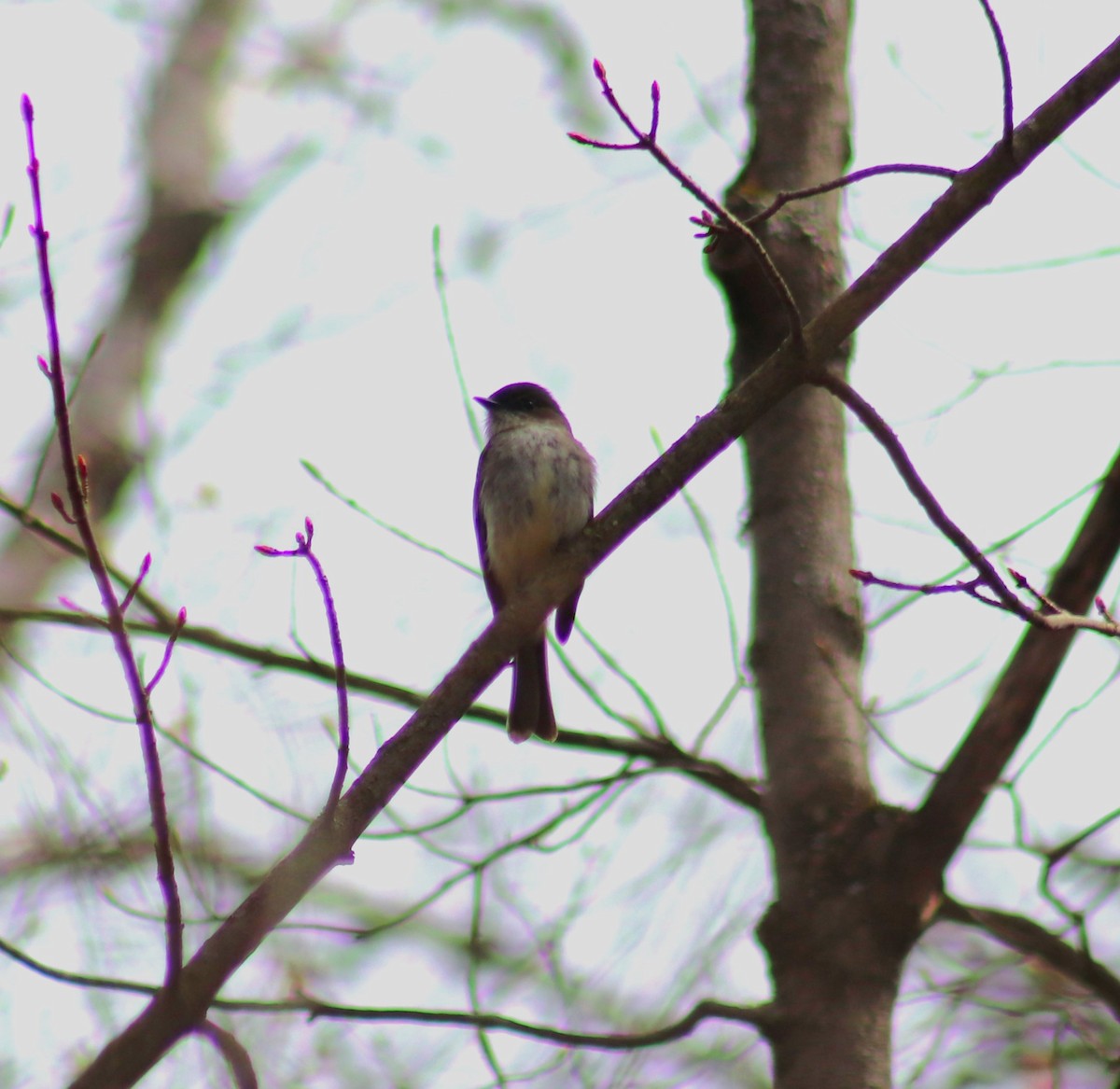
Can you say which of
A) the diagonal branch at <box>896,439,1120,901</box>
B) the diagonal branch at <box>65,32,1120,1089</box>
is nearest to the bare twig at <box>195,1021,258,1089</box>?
the diagonal branch at <box>65,32,1120,1089</box>

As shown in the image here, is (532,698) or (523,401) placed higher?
(523,401)

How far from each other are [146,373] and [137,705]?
7.20m

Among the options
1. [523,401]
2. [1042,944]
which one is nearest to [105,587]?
[1042,944]

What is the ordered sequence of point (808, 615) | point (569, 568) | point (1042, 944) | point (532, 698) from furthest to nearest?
point (532, 698) → point (808, 615) → point (1042, 944) → point (569, 568)

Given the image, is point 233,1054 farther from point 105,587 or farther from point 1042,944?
point 1042,944

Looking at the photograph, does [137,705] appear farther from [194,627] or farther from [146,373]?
[146,373]

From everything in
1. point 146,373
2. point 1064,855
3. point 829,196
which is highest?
point 146,373

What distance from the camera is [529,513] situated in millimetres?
4852

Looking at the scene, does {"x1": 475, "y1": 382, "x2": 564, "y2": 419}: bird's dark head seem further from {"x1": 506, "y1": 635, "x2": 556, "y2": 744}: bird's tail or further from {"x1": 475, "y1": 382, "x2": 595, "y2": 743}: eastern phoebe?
{"x1": 506, "y1": 635, "x2": 556, "y2": 744}: bird's tail

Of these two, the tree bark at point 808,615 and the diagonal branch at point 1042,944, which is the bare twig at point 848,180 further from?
the diagonal branch at point 1042,944

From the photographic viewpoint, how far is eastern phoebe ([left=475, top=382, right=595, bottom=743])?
482cm

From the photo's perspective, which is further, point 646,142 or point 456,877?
point 456,877

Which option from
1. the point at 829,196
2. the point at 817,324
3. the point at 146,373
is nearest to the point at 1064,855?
the point at 817,324

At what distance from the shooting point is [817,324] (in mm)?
2705
